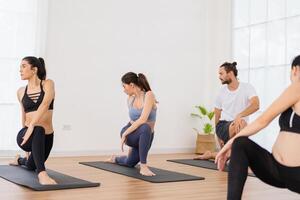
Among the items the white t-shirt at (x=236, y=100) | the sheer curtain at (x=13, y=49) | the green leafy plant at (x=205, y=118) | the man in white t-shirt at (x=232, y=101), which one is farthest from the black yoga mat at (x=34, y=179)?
the green leafy plant at (x=205, y=118)

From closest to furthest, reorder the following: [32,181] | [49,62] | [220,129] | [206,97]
Answer: [32,181] < [220,129] < [49,62] < [206,97]

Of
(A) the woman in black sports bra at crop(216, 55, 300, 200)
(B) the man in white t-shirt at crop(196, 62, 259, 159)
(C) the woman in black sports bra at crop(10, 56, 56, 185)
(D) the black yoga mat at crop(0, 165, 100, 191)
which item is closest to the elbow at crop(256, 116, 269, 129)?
(A) the woman in black sports bra at crop(216, 55, 300, 200)

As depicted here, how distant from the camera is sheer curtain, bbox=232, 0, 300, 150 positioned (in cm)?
513

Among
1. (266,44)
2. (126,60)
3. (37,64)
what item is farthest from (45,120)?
(266,44)

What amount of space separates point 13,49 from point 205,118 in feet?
9.66

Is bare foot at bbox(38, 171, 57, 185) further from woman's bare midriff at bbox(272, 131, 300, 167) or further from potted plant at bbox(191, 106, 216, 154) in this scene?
potted plant at bbox(191, 106, 216, 154)

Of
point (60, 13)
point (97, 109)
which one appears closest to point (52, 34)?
point (60, 13)

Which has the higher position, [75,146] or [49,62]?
[49,62]

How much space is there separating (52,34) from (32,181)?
8.35 ft

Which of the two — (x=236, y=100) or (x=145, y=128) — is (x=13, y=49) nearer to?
(x=145, y=128)

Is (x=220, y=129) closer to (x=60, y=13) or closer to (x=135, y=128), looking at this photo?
(x=135, y=128)

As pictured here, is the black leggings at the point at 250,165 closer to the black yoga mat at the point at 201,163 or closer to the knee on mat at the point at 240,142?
the knee on mat at the point at 240,142

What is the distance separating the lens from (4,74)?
461cm

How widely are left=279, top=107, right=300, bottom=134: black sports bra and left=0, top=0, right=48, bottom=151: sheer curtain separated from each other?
3.61 meters
